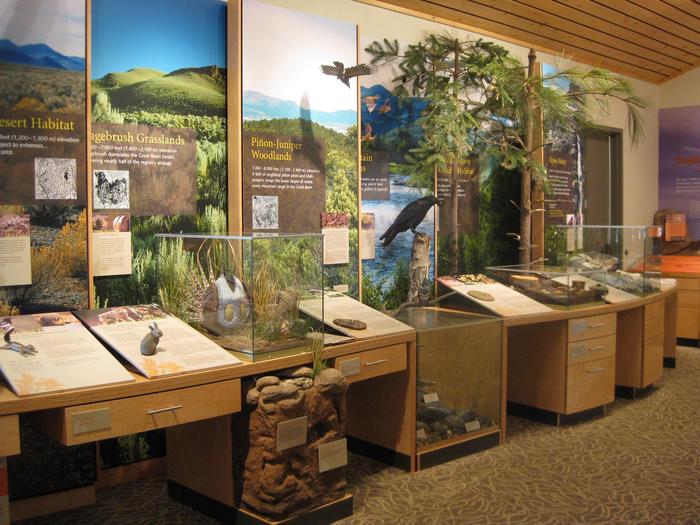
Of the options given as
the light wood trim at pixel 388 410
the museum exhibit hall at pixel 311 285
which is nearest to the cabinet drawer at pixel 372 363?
the museum exhibit hall at pixel 311 285

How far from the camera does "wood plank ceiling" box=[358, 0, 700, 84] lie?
5.42 metres

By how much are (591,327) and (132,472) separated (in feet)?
9.83

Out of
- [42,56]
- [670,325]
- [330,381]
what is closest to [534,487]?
[330,381]

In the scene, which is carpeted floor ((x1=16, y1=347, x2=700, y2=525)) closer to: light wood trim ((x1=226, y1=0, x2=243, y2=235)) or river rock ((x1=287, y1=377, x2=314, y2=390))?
river rock ((x1=287, y1=377, x2=314, y2=390))

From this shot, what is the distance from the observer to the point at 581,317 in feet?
15.5

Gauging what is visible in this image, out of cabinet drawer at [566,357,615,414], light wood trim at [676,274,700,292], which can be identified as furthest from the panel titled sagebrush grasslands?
light wood trim at [676,274,700,292]

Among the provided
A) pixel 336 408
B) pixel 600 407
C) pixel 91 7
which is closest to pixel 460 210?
pixel 600 407

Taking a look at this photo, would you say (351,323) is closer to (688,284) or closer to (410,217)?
(410,217)

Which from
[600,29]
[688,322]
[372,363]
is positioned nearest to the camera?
[372,363]

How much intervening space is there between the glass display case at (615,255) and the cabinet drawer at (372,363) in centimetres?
187

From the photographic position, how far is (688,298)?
7.48 metres

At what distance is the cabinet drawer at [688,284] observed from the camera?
736 cm

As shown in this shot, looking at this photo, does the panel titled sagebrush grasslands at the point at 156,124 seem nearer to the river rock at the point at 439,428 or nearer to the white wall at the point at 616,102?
the white wall at the point at 616,102

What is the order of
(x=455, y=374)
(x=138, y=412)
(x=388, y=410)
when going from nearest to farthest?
1. (x=138, y=412)
2. (x=388, y=410)
3. (x=455, y=374)
